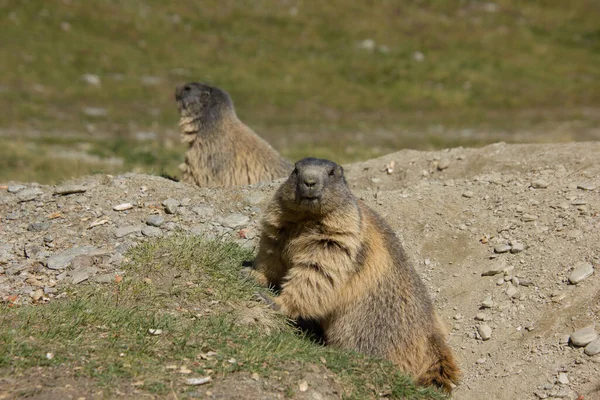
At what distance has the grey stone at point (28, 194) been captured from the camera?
24.1 ft

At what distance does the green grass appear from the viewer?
183 inches

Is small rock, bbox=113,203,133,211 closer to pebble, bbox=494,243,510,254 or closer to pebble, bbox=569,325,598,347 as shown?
pebble, bbox=494,243,510,254

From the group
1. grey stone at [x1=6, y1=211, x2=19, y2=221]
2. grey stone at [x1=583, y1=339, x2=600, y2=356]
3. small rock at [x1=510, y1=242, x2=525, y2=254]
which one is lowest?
grey stone at [x1=583, y1=339, x2=600, y2=356]

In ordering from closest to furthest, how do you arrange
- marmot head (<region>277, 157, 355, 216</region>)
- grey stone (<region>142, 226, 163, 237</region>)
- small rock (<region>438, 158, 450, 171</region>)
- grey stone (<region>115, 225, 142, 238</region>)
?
marmot head (<region>277, 157, 355, 216</region>) < grey stone (<region>115, 225, 142, 238</region>) < grey stone (<region>142, 226, 163, 237</region>) < small rock (<region>438, 158, 450, 171</region>)

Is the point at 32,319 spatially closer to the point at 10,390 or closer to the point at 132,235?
the point at 10,390

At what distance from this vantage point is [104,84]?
79.9 feet

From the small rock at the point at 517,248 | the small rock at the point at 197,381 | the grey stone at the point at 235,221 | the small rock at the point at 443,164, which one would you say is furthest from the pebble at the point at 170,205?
the small rock at the point at 443,164

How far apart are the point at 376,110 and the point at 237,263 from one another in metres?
19.7

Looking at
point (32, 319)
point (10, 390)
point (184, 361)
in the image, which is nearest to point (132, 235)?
point (32, 319)

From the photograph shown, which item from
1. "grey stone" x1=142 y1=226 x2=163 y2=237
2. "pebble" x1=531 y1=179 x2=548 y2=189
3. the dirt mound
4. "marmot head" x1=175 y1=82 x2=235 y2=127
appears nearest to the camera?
the dirt mound

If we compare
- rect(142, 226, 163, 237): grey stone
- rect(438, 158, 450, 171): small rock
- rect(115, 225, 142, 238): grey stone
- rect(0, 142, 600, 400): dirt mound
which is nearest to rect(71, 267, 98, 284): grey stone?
rect(0, 142, 600, 400): dirt mound

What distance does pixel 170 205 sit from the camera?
7.37 metres

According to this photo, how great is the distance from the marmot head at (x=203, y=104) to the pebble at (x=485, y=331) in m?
5.15

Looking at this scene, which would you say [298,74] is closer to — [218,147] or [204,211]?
[218,147]
